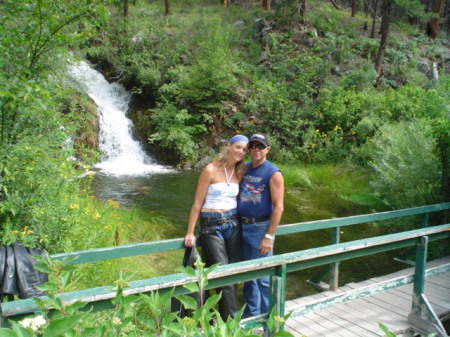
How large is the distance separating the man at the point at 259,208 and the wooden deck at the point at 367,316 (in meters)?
0.36

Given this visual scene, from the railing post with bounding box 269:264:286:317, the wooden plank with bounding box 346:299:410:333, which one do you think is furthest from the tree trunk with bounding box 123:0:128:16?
the railing post with bounding box 269:264:286:317

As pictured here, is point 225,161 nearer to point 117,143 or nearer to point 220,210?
point 220,210

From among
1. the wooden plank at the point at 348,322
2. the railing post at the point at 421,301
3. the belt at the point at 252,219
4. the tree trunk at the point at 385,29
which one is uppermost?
the tree trunk at the point at 385,29

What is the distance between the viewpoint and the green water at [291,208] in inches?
257

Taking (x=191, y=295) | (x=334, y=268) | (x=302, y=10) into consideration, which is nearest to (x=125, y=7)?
(x=302, y=10)

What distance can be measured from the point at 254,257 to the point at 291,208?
271 inches

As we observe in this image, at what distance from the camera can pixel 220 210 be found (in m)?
3.40

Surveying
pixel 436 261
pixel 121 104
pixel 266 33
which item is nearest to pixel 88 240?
pixel 436 261

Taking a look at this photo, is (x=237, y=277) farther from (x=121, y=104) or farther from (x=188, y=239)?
(x=121, y=104)

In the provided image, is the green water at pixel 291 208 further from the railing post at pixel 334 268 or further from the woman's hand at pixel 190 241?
the woman's hand at pixel 190 241

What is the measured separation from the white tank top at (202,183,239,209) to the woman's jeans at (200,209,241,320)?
7 centimetres

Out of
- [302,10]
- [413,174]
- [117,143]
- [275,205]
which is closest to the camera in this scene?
[275,205]

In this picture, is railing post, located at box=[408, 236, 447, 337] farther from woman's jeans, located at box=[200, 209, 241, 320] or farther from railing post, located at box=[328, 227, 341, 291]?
woman's jeans, located at box=[200, 209, 241, 320]

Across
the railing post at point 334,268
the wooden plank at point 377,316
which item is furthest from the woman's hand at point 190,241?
the railing post at point 334,268
